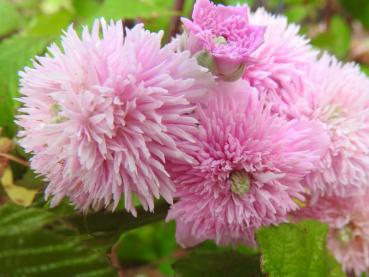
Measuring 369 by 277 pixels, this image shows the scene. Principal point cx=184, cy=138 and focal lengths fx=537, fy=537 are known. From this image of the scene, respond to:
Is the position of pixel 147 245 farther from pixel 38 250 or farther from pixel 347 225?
pixel 38 250

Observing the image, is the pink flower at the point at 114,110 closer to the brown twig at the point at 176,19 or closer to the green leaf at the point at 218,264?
the green leaf at the point at 218,264

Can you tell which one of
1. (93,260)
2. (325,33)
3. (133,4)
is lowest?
(93,260)

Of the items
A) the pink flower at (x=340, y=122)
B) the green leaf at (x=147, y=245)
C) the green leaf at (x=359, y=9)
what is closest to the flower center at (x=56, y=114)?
the pink flower at (x=340, y=122)

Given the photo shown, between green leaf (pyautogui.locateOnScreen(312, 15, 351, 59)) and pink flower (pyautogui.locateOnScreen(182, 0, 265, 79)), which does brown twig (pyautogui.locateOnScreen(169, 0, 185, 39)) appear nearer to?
pink flower (pyautogui.locateOnScreen(182, 0, 265, 79))

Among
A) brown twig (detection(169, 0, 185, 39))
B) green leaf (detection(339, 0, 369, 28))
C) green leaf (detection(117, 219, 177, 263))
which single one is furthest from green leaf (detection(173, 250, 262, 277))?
green leaf (detection(339, 0, 369, 28))

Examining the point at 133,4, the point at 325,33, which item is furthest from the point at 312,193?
the point at 325,33

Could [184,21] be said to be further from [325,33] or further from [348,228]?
[325,33]

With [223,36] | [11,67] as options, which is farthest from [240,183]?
[11,67]
